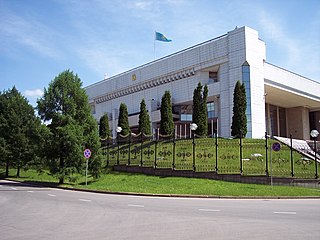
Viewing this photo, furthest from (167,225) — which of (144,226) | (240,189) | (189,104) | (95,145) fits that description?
(189,104)

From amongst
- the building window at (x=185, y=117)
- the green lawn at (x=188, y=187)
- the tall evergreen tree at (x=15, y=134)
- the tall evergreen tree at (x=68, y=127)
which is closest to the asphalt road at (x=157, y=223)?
the green lawn at (x=188, y=187)

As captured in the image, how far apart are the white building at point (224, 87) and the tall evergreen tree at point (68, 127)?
70.7 ft

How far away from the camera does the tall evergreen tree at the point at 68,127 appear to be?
978 inches

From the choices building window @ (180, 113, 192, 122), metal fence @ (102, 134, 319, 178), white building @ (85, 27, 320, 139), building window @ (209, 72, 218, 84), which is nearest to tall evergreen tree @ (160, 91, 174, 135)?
metal fence @ (102, 134, 319, 178)

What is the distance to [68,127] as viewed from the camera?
977 inches

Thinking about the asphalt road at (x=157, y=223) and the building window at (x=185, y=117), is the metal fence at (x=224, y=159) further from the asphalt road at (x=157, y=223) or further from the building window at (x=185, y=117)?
the building window at (x=185, y=117)

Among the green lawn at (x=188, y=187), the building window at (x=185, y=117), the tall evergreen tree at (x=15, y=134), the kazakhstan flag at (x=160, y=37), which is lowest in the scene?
the green lawn at (x=188, y=187)

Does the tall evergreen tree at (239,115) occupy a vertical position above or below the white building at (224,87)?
below

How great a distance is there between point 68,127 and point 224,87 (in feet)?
82.1

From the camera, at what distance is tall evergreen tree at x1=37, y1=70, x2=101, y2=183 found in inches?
978

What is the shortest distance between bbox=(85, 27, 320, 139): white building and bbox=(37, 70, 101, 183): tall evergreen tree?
70.7 ft

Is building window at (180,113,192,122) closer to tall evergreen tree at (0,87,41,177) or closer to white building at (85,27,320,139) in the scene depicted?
white building at (85,27,320,139)

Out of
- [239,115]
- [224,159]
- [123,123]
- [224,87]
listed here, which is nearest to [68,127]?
[224,159]

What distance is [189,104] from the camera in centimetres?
5153
